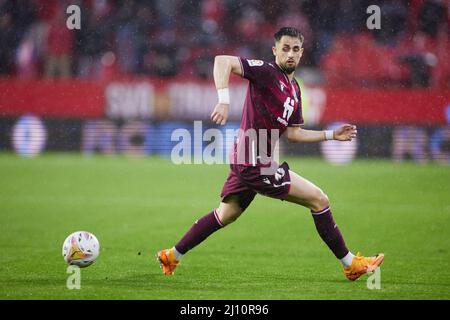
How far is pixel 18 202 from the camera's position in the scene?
12.4 metres

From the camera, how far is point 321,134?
7375mm

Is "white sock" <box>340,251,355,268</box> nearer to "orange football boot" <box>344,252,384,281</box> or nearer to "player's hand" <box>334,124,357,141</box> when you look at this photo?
"orange football boot" <box>344,252,384,281</box>

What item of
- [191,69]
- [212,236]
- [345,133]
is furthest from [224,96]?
[191,69]

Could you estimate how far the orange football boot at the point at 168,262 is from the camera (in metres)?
7.39

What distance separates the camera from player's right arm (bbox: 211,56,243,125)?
6.09 metres

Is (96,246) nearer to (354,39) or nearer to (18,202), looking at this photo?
(18,202)

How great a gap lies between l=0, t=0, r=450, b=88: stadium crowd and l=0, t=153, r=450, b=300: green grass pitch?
252 centimetres

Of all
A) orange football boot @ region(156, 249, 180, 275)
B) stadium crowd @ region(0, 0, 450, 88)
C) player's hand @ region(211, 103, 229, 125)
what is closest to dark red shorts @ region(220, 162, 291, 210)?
orange football boot @ region(156, 249, 180, 275)

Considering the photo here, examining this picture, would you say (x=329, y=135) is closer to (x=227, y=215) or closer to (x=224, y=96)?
(x=227, y=215)

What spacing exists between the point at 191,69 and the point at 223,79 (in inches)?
504

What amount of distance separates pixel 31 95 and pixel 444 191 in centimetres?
940

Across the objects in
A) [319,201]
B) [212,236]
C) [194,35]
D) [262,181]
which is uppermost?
[194,35]

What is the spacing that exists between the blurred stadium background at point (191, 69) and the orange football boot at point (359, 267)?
400 inches
